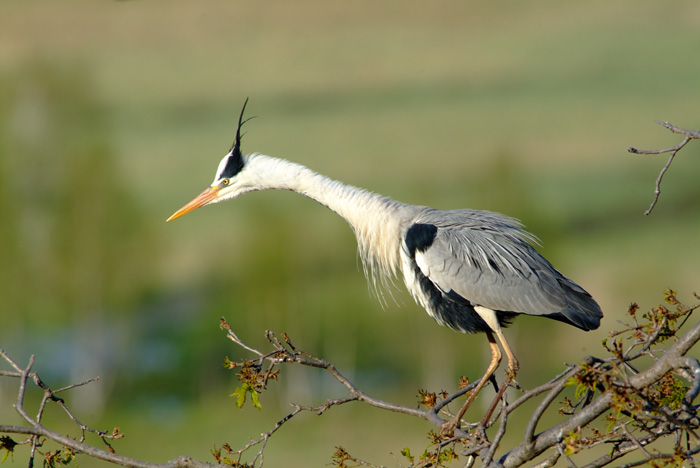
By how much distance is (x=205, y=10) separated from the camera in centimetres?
3111

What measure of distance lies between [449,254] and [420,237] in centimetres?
17

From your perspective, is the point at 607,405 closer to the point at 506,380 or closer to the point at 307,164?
the point at 506,380

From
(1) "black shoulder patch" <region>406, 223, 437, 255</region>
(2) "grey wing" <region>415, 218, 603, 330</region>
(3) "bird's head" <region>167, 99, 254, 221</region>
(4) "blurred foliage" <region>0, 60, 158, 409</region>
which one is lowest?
(4) "blurred foliage" <region>0, 60, 158, 409</region>

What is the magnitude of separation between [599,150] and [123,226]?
14.8 m

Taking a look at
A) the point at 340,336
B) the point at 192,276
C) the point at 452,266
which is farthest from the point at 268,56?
the point at 452,266

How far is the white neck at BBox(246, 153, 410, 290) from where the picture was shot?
13.8ft

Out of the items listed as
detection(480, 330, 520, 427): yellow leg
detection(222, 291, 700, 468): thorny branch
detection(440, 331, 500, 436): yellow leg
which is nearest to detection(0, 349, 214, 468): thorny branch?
detection(222, 291, 700, 468): thorny branch

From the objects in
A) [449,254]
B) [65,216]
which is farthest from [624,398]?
[65,216]

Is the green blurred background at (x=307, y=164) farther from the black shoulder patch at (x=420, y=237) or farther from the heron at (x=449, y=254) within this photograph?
the black shoulder patch at (x=420, y=237)

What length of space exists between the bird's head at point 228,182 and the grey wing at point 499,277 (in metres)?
1.00

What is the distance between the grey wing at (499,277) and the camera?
4117 mm

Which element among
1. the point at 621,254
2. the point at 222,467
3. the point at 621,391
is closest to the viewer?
the point at 621,391

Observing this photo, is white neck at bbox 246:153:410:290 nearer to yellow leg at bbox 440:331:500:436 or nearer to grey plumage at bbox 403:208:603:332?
grey plumage at bbox 403:208:603:332

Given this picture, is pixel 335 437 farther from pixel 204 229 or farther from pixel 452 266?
pixel 452 266
